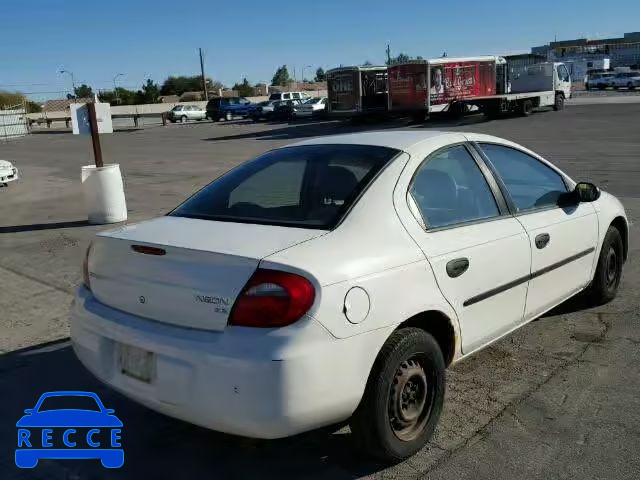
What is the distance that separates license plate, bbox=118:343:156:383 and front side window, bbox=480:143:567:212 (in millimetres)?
2460

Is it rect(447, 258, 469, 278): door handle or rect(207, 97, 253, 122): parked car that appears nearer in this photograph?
rect(447, 258, 469, 278): door handle

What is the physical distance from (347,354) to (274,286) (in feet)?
1.42

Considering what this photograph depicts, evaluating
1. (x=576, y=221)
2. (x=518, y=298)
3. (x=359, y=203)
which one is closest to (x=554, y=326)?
(x=576, y=221)

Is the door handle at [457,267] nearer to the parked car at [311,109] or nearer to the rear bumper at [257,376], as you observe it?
the rear bumper at [257,376]

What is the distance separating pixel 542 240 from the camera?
13.8ft

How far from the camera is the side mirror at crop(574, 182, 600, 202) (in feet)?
15.6

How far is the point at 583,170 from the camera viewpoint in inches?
559

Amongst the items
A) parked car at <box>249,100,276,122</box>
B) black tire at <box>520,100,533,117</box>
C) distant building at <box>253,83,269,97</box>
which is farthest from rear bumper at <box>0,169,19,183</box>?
distant building at <box>253,83,269,97</box>

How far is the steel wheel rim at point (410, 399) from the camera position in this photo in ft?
10.3

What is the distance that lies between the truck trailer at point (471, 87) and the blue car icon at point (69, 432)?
1191 inches

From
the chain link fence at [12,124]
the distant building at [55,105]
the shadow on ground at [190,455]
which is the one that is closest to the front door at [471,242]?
the shadow on ground at [190,455]

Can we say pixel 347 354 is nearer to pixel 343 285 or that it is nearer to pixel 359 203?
pixel 343 285

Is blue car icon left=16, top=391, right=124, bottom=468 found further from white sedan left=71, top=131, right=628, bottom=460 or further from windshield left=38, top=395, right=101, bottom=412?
white sedan left=71, top=131, right=628, bottom=460

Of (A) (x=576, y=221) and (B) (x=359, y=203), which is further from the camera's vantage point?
(A) (x=576, y=221)
